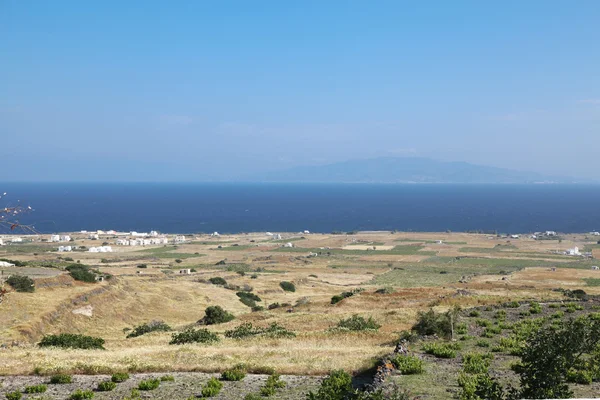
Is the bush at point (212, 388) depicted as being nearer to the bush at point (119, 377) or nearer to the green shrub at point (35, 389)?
the bush at point (119, 377)

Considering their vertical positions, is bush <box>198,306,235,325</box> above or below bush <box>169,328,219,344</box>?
below

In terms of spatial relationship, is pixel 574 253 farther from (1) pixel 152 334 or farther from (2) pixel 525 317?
Answer: (1) pixel 152 334

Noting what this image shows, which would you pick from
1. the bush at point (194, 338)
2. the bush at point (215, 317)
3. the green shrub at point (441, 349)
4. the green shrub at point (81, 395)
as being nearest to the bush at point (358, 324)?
the bush at point (194, 338)

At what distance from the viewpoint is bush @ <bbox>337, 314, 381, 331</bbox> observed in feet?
89.4

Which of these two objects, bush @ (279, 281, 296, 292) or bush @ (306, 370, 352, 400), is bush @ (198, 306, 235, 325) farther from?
bush @ (306, 370, 352, 400)

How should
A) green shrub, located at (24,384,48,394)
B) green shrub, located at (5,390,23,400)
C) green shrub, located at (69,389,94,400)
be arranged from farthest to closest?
green shrub, located at (24,384,48,394) < green shrub, located at (69,389,94,400) < green shrub, located at (5,390,23,400)

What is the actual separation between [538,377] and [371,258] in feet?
343

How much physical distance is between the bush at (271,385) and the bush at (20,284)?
27.7 metres

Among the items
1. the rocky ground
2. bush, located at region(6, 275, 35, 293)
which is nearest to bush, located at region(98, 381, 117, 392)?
the rocky ground

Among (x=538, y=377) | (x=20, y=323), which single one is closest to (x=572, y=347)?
(x=538, y=377)

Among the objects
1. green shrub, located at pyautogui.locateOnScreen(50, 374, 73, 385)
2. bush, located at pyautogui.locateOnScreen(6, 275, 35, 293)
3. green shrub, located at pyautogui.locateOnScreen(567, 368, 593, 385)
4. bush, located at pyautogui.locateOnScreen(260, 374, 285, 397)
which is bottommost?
bush, located at pyautogui.locateOnScreen(6, 275, 35, 293)

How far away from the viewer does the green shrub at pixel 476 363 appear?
15297 millimetres

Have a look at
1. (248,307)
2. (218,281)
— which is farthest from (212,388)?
(218,281)

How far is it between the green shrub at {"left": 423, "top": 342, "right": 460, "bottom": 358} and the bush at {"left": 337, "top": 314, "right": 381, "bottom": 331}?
825cm
